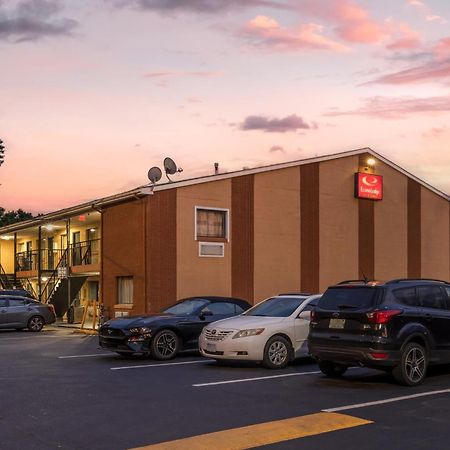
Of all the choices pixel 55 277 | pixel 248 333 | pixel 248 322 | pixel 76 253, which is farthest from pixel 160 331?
pixel 55 277

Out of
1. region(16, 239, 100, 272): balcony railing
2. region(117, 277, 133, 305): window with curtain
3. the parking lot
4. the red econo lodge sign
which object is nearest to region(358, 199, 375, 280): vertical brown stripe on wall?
the red econo lodge sign

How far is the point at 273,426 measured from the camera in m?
8.48

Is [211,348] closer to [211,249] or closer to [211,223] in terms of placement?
[211,249]

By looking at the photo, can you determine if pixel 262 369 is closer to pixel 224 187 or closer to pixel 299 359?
pixel 299 359

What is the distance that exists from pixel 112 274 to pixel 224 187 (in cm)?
569

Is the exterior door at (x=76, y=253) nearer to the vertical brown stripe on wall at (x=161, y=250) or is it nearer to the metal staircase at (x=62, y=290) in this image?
the metal staircase at (x=62, y=290)

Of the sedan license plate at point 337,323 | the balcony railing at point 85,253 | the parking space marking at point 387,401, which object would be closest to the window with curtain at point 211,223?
the balcony railing at point 85,253

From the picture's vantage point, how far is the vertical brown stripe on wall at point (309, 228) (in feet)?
99.8

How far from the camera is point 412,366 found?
38.3 feet

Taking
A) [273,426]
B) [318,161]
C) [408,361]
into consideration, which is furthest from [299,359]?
[318,161]

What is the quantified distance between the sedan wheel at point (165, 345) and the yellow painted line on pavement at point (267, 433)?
7067mm

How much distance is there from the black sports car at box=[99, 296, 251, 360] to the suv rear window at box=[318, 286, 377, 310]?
15.4ft

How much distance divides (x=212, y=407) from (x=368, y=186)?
79.1ft

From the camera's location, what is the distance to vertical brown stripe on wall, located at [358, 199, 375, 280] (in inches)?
1271
